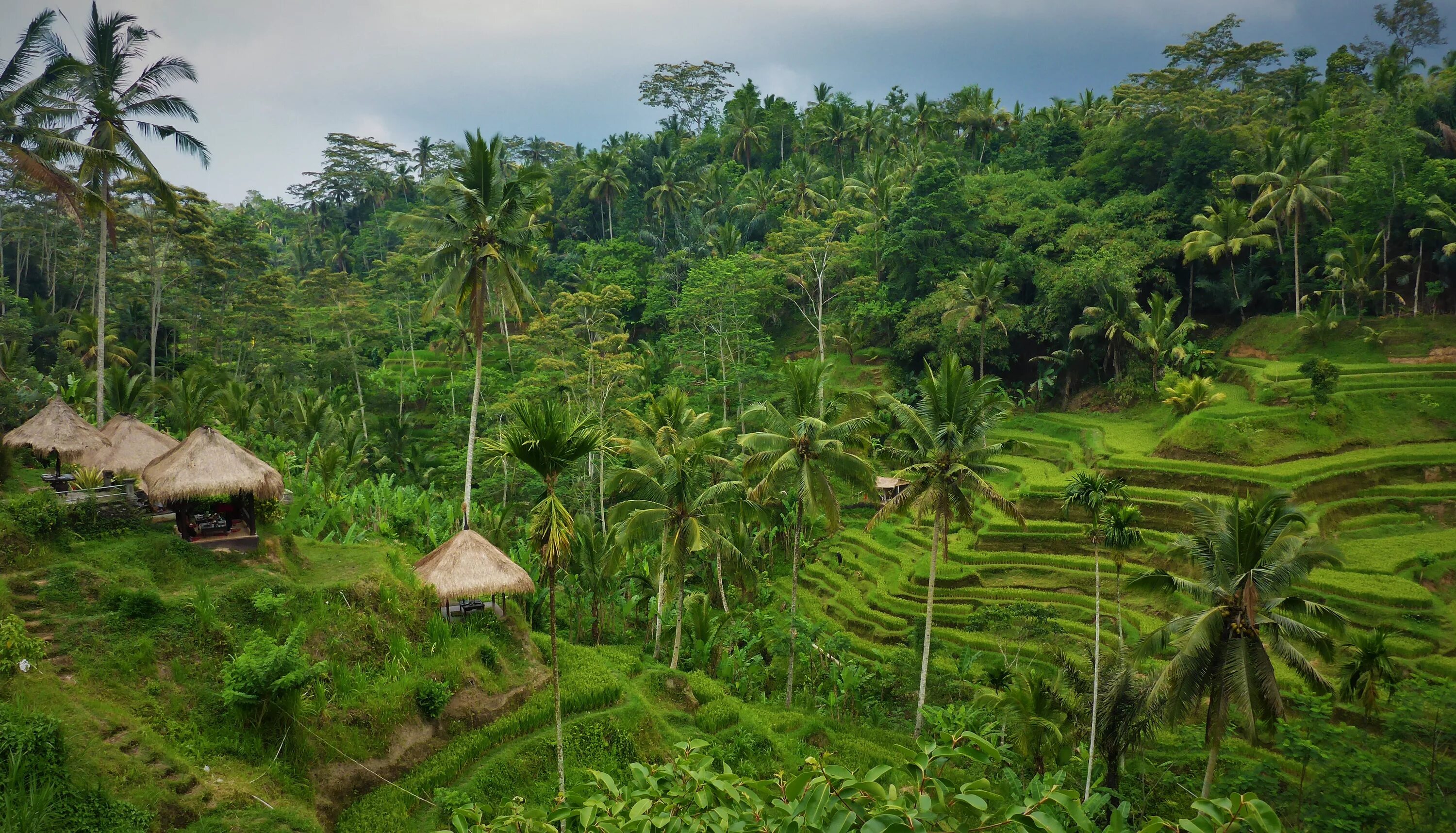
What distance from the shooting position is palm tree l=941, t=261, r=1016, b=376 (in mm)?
34500

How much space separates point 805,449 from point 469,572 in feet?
25.3

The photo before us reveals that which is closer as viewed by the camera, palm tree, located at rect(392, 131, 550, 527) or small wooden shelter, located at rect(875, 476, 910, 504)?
palm tree, located at rect(392, 131, 550, 527)

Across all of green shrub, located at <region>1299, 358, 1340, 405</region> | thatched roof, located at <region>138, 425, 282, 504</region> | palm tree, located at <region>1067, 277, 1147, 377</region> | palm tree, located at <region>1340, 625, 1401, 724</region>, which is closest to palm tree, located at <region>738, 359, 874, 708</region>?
thatched roof, located at <region>138, 425, 282, 504</region>

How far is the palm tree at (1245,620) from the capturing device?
12.8 m

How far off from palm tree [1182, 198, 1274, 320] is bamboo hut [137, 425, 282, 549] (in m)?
35.4

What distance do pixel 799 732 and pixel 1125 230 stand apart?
95.1ft

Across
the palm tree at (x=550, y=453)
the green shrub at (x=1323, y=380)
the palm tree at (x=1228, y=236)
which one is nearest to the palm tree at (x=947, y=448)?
the palm tree at (x=550, y=453)

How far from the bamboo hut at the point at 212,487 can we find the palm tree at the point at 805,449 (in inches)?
370

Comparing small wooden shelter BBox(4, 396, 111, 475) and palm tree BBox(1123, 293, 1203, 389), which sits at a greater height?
palm tree BBox(1123, 293, 1203, 389)

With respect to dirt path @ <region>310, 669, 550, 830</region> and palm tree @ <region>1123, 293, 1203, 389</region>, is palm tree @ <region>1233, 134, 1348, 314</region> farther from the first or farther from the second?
dirt path @ <region>310, 669, 550, 830</region>

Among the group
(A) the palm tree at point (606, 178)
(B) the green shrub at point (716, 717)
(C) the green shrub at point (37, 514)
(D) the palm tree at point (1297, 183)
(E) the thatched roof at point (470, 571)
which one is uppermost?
(A) the palm tree at point (606, 178)

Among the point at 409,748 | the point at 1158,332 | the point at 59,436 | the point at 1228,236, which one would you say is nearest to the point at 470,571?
the point at 409,748

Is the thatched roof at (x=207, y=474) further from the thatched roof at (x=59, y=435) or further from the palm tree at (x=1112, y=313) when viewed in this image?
the palm tree at (x=1112, y=313)

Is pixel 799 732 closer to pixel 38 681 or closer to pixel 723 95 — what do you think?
pixel 38 681
